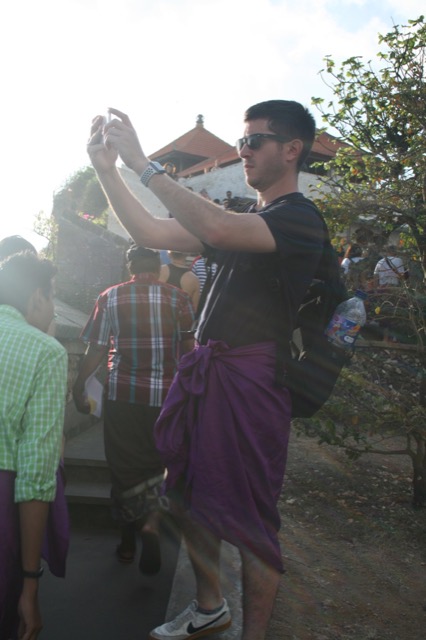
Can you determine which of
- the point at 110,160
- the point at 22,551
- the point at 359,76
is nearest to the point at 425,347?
the point at 359,76

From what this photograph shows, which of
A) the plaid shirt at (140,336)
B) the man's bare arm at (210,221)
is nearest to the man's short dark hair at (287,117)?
the man's bare arm at (210,221)

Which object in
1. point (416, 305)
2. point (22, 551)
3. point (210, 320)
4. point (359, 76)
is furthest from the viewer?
point (359, 76)

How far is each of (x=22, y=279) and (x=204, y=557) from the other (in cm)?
140

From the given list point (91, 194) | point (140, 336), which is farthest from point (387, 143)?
point (91, 194)

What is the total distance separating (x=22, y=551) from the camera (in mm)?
2041

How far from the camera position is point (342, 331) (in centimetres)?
263

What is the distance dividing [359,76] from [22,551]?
4730 millimetres

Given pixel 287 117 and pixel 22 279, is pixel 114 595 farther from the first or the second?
pixel 287 117

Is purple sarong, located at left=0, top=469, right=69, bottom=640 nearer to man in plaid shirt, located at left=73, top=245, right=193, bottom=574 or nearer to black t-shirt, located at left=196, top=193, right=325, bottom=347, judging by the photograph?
black t-shirt, located at left=196, top=193, right=325, bottom=347

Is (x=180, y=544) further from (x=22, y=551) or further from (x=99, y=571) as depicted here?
(x=22, y=551)

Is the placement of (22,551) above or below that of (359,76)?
below

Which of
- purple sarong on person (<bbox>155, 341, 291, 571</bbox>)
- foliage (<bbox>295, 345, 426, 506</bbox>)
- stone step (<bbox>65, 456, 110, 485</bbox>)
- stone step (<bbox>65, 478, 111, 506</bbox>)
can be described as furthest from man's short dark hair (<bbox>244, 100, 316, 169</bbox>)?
stone step (<bbox>65, 456, 110, 485</bbox>)

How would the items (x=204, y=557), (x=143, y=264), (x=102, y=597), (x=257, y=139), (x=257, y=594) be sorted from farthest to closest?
(x=143, y=264) → (x=102, y=597) → (x=204, y=557) → (x=257, y=139) → (x=257, y=594)

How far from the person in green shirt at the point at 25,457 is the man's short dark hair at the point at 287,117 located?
1.26 m
